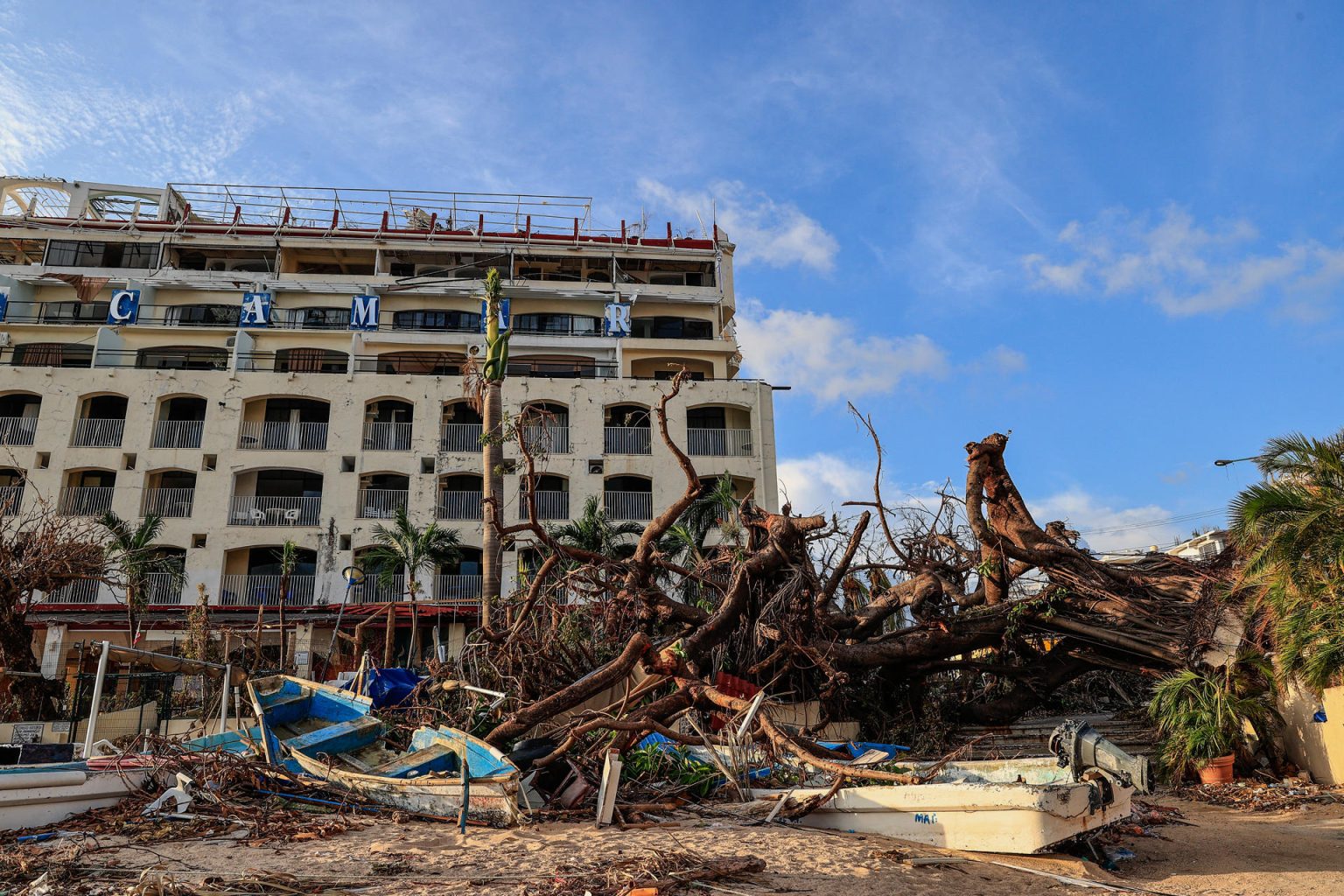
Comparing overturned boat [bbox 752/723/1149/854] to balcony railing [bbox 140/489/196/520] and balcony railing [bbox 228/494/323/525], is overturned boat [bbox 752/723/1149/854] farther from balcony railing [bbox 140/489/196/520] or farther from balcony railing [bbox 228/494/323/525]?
balcony railing [bbox 140/489/196/520]

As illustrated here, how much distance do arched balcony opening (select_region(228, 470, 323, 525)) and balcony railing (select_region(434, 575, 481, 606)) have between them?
4518 millimetres

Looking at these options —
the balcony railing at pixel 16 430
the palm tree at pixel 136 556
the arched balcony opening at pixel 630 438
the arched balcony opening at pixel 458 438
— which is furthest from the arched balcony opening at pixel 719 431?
the balcony railing at pixel 16 430

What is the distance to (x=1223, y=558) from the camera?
43.2 ft

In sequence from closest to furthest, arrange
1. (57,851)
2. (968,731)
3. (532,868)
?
(532,868) → (57,851) → (968,731)

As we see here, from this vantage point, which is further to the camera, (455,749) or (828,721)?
(828,721)

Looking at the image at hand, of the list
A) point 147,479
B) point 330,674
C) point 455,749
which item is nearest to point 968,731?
point 455,749

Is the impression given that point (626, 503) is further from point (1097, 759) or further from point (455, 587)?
point (1097, 759)

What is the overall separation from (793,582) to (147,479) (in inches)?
977

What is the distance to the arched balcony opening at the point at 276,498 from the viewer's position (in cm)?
2825

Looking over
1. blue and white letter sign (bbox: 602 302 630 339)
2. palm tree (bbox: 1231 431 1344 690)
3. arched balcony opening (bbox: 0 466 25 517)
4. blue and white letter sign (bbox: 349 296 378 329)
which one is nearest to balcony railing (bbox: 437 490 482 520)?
blue and white letter sign (bbox: 349 296 378 329)

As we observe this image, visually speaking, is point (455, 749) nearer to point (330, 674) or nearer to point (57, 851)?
point (57, 851)

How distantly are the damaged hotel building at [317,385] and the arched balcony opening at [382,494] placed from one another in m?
0.07

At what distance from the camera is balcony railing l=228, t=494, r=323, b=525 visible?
28.2 meters

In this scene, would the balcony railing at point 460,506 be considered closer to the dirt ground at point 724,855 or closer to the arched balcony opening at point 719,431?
the arched balcony opening at point 719,431
